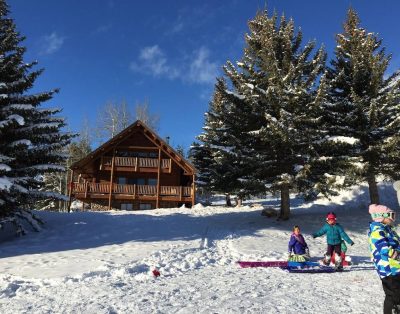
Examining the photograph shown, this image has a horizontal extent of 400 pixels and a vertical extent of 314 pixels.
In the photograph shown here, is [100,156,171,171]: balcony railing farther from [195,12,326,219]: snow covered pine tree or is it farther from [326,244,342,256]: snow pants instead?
[326,244,342,256]: snow pants

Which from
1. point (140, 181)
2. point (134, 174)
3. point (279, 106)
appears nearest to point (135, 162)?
point (134, 174)

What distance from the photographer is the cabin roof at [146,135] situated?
31.4 metres

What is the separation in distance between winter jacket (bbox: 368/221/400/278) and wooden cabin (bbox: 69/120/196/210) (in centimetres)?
2499

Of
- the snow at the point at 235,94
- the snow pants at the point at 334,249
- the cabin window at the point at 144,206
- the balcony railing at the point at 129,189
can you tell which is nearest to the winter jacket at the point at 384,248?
the snow pants at the point at 334,249

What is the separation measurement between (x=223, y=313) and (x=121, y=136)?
1062 inches

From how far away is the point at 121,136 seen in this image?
32.1 m

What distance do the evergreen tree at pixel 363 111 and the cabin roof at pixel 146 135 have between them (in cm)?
1287

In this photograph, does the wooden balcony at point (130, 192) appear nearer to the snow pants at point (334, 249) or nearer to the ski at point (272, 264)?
the ski at point (272, 264)

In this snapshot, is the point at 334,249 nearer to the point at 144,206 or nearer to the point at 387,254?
the point at 387,254

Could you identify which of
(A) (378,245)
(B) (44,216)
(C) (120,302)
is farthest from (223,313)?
(B) (44,216)

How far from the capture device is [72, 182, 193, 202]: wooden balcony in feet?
99.5

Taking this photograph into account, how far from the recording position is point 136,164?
32.2m

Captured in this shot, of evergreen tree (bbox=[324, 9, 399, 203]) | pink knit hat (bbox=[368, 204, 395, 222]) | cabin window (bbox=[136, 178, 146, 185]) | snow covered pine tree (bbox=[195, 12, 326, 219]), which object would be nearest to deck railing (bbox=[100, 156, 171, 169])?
cabin window (bbox=[136, 178, 146, 185])

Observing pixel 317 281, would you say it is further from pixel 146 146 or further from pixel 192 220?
pixel 146 146
